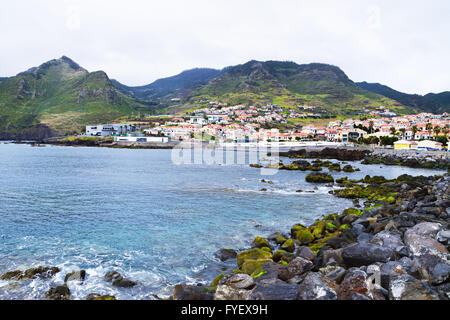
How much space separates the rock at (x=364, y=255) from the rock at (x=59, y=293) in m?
9.48

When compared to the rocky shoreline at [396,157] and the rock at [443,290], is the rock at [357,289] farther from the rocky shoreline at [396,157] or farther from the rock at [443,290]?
the rocky shoreline at [396,157]

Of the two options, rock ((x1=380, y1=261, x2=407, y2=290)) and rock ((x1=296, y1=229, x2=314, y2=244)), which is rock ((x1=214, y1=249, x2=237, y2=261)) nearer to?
rock ((x1=296, y1=229, x2=314, y2=244))

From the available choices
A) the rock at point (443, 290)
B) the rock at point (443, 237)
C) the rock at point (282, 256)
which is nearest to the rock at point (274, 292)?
the rock at point (443, 290)

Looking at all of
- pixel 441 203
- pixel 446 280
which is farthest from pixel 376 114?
pixel 446 280

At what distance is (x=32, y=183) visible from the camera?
32.6 meters

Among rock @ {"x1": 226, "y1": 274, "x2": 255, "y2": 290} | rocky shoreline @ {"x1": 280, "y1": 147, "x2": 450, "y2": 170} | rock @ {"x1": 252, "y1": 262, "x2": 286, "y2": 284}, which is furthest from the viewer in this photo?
rocky shoreline @ {"x1": 280, "y1": 147, "x2": 450, "y2": 170}

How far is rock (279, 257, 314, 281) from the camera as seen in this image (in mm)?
9372

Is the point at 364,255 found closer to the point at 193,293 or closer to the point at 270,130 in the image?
the point at 193,293

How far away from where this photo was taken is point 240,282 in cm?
830

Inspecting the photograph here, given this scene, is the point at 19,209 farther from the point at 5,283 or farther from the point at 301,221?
the point at 301,221

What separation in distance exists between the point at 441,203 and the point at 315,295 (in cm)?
1428

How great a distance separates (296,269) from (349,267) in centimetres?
173

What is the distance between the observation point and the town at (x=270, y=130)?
10953 cm

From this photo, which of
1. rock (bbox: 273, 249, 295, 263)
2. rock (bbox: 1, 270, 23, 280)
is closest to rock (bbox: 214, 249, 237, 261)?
rock (bbox: 273, 249, 295, 263)
